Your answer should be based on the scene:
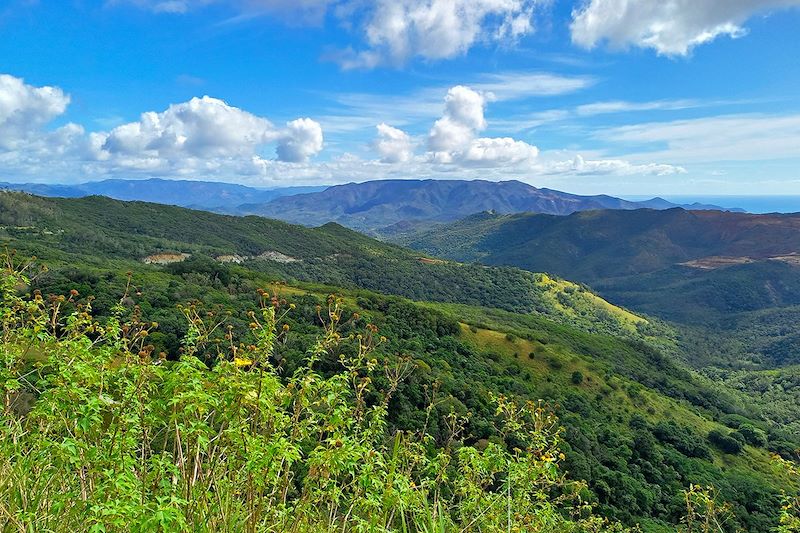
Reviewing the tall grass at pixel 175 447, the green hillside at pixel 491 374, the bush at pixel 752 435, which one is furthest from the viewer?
the bush at pixel 752 435

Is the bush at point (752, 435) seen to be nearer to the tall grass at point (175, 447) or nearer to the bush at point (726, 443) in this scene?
the bush at point (726, 443)

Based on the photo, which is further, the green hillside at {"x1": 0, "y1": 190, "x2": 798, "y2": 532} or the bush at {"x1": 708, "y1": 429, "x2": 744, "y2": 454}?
the bush at {"x1": 708, "y1": 429, "x2": 744, "y2": 454}

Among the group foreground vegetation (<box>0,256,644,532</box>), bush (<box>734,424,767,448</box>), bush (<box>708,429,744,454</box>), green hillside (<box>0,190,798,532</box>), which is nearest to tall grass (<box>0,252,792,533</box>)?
foreground vegetation (<box>0,256,644,532</box>)

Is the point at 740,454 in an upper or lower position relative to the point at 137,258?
lower

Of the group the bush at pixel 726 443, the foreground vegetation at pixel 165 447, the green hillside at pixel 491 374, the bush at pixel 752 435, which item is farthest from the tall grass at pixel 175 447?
the bush at pixel 752 435

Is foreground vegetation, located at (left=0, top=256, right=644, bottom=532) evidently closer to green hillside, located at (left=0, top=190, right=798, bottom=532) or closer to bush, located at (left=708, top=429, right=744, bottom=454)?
green hillside, located at (left=0, top=190, right=798, bottom=532)

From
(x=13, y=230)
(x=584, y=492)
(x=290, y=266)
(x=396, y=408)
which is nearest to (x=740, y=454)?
(x=584, y=492)

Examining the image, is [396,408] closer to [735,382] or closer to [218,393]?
[218,393]

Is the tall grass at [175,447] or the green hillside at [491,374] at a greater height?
the tall grass at [175,447]

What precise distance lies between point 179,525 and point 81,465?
4.85 feet

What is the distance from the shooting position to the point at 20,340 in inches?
261

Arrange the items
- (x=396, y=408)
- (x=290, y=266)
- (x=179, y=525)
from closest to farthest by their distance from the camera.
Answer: (x=179, y=525), (x=396, y=408), (x=290, y=266)

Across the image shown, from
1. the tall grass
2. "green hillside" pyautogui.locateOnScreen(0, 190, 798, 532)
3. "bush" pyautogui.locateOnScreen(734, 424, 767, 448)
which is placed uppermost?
the tall grass

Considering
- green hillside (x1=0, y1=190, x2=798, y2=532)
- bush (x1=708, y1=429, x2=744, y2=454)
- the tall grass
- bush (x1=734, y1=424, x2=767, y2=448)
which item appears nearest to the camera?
the tall grass
